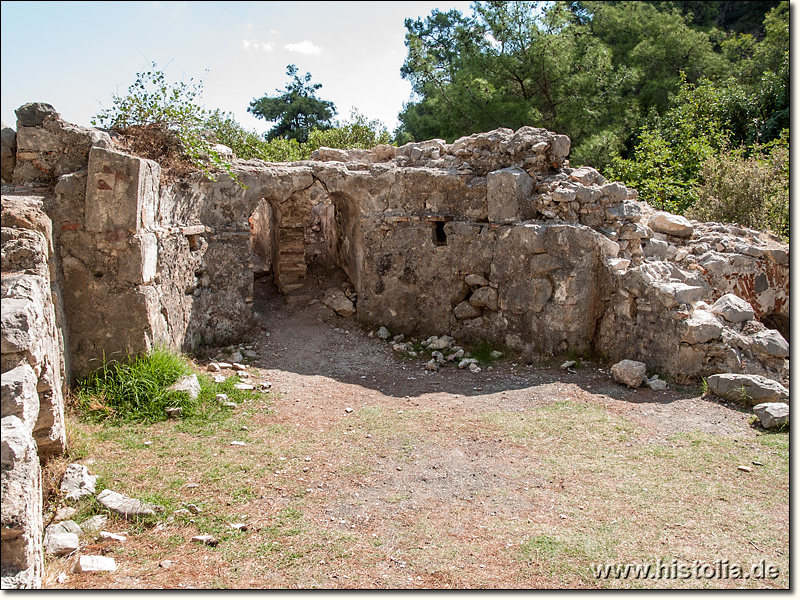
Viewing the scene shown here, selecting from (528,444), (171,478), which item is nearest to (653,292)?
(528,444)

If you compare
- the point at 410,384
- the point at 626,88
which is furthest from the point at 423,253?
the point at 626,88

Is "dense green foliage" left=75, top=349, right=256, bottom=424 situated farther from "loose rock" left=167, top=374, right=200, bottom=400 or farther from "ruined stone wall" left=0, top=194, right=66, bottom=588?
"ruined stone wall" left=0, top=194, right=66, bottom=588

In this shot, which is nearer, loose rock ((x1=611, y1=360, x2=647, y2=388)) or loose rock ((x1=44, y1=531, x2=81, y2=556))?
loose rock ((x1=44, y1=531, x2=81, y2=556))

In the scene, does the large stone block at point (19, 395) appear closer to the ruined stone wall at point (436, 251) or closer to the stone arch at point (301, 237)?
the ruined stone wall at point (436, 251)

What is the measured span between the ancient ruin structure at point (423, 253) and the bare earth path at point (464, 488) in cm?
83

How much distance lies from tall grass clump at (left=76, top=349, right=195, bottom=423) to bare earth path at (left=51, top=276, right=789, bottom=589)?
343mm

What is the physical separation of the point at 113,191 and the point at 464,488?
3.93 meters

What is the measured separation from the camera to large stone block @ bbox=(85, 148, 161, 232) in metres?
5.59

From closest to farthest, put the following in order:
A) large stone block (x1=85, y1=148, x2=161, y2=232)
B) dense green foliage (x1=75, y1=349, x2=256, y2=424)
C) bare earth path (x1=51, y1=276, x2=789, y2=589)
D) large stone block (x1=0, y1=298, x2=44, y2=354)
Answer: large stone block (x1=0, y1=298, x2=44, y2=354) < bare earth path (x1=51, y1=276, x2=789, y2=589) < dense green foliage (x1=75, y1=349, x2=256, y2=424) < large stone block (x1=85, y1=148, x2=161, y2=232)

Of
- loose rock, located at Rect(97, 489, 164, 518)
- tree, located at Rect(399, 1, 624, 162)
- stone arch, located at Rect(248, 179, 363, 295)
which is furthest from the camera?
tree, located at Rect(399, 1, 624, 162)

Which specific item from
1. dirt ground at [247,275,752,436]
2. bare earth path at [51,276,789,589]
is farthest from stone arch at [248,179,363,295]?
bare earth path at [51,276,789,589]

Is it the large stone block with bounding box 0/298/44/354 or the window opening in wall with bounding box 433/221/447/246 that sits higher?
the window opening in wall with bounding box 433/221/447/246

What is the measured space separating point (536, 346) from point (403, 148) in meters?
3.16

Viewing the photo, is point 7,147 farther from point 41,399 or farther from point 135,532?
point 135,532
